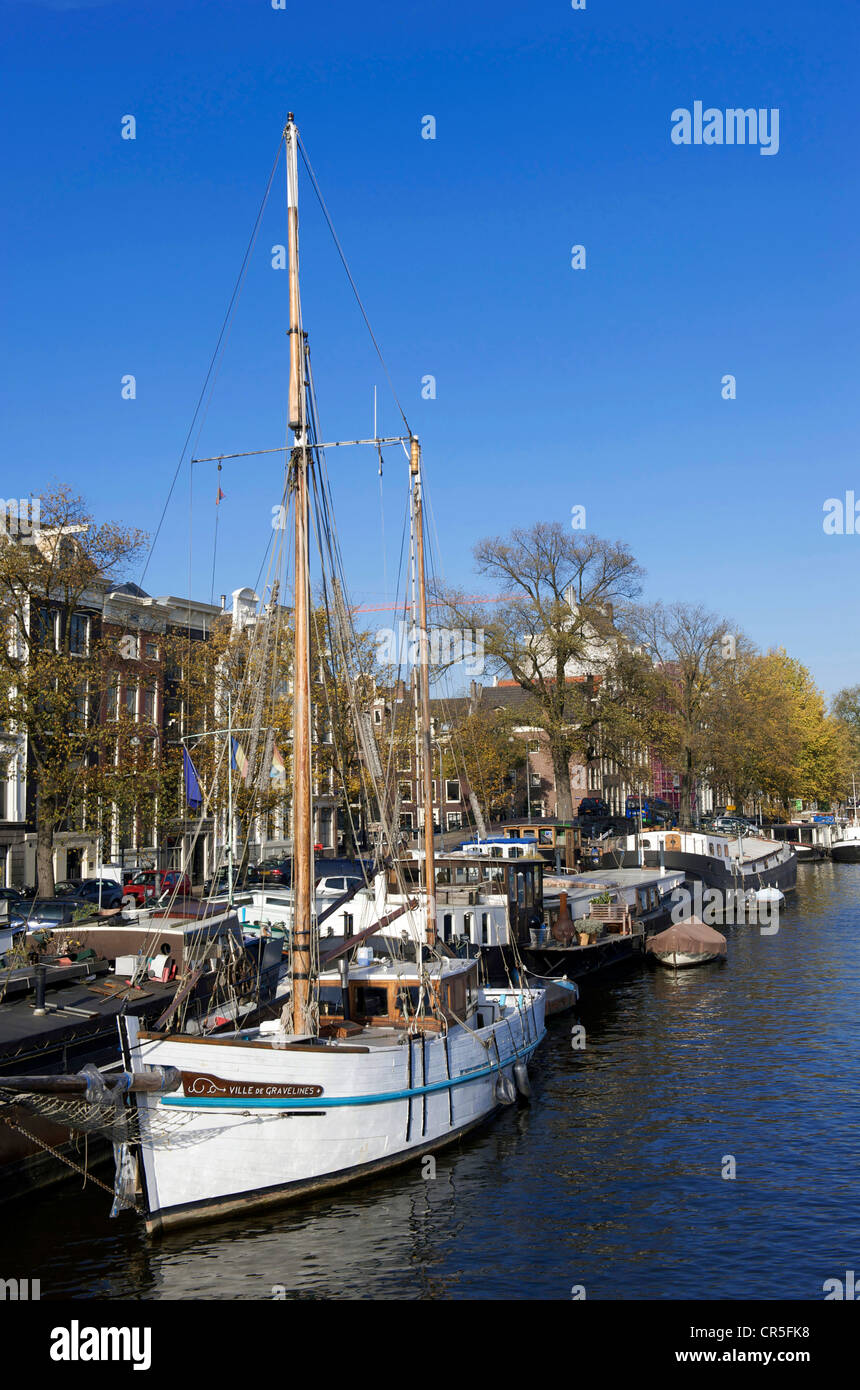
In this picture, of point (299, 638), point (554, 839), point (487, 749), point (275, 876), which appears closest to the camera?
point (299, 638)

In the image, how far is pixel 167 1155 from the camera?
64.4 feet

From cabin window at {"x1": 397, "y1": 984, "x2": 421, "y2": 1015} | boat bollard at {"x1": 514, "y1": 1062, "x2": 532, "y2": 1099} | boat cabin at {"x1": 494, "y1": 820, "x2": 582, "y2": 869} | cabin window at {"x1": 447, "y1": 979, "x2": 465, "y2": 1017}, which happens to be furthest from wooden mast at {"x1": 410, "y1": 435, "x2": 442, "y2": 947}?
boat cabin at {"x1": 494, "y1": 820, "x2": 582, "y2": 869}

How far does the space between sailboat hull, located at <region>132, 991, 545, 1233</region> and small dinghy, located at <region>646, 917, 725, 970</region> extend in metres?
29.9

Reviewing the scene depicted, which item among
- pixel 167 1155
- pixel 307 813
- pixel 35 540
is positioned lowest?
pixel 167 1155

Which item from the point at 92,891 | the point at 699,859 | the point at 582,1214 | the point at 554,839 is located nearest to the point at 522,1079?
the point at 582,1214

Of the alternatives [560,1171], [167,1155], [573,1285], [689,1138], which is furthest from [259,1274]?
[689,1138]

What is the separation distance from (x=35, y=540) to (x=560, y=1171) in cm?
4233

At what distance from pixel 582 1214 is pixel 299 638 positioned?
12183mm

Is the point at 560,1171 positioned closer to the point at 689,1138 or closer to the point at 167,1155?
the point at 689,1138

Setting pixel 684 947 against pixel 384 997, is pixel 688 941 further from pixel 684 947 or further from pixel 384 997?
pixel 384 997

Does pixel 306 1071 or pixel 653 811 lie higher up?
pixel 653 811

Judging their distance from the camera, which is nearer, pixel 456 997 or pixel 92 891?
pixel 456 997

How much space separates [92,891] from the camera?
54281 mm

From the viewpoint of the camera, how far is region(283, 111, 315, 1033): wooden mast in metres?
22.5
